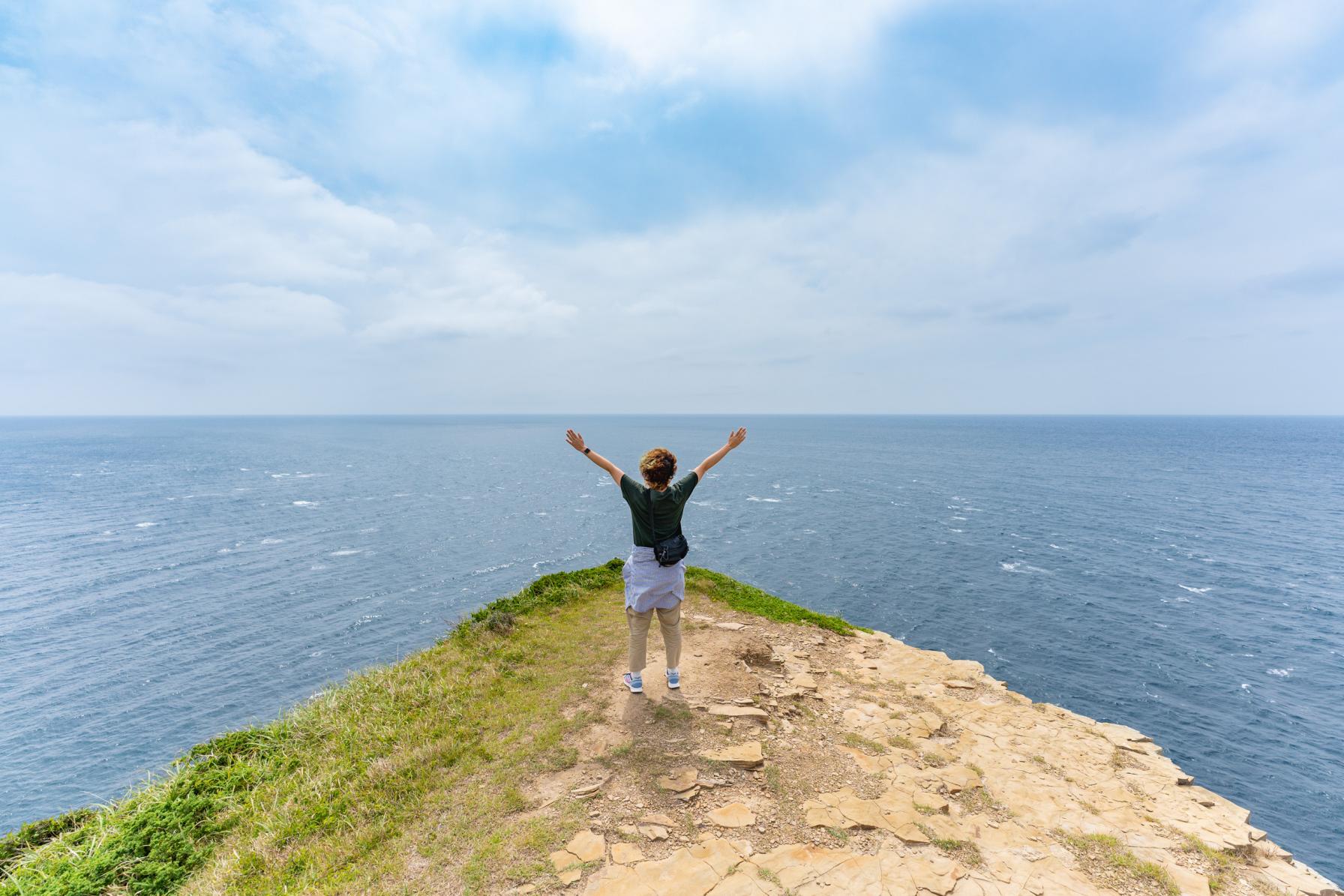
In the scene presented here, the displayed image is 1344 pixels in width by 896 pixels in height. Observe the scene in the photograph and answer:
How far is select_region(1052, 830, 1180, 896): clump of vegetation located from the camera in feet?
20.0

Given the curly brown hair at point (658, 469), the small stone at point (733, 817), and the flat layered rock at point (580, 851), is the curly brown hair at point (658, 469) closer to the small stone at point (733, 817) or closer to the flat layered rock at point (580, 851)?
the small stone at point (733, 817)

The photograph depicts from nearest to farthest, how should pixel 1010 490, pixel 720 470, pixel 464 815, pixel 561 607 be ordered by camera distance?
pixel 464 815, pixel 561 607, pixel 1010 490, pixel 720 470

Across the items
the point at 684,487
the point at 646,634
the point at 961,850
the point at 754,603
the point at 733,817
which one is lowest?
the point at 961,850

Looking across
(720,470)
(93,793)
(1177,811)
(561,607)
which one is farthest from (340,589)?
(720,470)

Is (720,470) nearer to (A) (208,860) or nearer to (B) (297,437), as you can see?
(A) (208,860)

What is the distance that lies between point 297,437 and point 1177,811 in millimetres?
247114

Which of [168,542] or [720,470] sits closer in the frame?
[168,542]

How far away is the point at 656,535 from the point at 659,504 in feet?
1.96

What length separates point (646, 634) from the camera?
8406 mm

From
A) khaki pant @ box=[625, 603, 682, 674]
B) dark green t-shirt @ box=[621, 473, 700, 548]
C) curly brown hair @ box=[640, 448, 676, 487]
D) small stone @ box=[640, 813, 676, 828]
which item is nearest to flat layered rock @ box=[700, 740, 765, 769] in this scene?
small stone @ box=[640, 813, 676, 828]

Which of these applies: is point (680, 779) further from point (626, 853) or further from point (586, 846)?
point (586, 846)

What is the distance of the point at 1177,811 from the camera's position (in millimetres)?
7820

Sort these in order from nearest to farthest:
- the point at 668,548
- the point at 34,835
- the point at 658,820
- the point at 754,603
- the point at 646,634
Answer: the point at 658,820 < the point at 668,548 < the point at 646,634 < the point at 34,835 < the point at 754,603

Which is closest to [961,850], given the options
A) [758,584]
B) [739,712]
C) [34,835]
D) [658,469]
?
[739,712]
